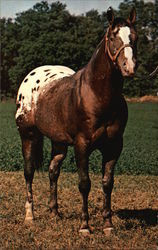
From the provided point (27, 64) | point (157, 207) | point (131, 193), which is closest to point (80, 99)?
point (157, 207)

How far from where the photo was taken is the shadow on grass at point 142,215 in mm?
7902

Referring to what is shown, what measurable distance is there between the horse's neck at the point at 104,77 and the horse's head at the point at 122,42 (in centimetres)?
19

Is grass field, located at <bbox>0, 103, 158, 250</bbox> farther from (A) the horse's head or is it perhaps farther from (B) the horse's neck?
(A) the horse's head

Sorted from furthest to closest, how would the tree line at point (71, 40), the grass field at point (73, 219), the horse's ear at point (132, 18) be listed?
1. the tree line at point (71, 40)
2. the grass field at point (73, 219)
3. the horse's ear at point (132, 18)

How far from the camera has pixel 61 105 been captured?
7.21 meters

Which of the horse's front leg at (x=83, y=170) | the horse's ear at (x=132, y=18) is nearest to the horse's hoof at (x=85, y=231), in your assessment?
the horse's front leg at (x=83, y=170)

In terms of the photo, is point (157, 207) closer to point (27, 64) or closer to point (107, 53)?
point (107, 53)

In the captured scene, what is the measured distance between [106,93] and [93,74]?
1.07ft

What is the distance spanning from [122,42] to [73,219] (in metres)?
3.18

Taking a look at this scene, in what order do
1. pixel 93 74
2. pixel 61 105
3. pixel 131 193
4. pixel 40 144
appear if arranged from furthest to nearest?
pixel 131 193, pixel 40 144, pixel 61 105, pixel 93 74

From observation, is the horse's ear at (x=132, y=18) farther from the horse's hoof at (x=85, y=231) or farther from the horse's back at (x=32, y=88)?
the horse's hoof at (x=85, y=231)

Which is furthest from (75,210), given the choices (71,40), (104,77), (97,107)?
(71,40)

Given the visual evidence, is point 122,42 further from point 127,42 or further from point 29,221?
point 29,221

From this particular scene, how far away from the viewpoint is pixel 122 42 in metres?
5.98
